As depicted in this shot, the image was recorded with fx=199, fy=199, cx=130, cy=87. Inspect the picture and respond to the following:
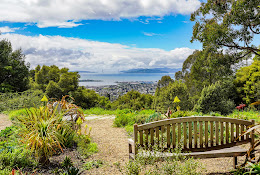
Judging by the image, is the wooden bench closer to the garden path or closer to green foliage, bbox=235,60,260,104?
the garden path

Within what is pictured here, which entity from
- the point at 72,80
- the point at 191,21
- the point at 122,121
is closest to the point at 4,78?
the point at 72,80

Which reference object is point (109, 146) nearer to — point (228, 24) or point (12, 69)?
point (228, 24)

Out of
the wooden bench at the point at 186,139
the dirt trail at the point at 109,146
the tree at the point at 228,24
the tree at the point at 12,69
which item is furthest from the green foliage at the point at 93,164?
the tree at the point at 12,69

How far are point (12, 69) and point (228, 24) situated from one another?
54.8ft

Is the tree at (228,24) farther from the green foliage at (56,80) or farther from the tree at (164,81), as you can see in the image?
the tree at (164,81)

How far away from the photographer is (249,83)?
66.2ft

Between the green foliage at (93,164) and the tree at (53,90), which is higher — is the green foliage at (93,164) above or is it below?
below

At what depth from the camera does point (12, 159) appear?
3.32 m

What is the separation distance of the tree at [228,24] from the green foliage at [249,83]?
984cm

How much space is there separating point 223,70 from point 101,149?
932 cm

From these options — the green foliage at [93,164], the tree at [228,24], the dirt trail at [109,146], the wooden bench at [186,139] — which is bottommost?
the dirt trail at [109,146]

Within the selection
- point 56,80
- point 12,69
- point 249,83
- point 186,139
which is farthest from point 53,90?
point 249,83

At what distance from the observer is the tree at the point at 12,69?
54.3 ft

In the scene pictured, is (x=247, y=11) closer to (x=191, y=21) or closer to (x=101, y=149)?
(x=191, y=21)
